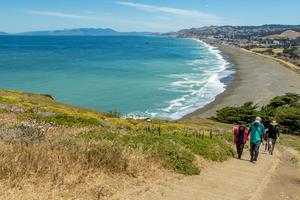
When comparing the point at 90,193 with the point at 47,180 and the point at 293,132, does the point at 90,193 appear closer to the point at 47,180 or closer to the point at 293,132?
the point at 47,180

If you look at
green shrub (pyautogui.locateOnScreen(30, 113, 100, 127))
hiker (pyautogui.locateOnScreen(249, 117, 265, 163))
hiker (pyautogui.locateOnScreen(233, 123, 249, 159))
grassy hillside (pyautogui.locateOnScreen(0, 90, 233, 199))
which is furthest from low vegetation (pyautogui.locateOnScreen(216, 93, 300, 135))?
grassy hillside (pyautogui.locateOnScreen(0, 90, 233, 199))

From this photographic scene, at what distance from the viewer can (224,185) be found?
10500 mm

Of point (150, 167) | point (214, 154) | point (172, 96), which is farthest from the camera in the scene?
point (172, 96)

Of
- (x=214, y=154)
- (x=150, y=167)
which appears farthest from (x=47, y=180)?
(x=214, y=154)

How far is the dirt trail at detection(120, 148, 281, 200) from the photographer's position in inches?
351

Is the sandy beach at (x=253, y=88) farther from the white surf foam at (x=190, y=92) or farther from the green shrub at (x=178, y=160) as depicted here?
the green shrub at (x=178, y=160)

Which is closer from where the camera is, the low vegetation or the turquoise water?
the low vegetation

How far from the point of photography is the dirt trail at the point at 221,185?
29.3 feet

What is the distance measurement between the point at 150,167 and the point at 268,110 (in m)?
33.0

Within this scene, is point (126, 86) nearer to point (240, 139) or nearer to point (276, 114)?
point (276, 114)

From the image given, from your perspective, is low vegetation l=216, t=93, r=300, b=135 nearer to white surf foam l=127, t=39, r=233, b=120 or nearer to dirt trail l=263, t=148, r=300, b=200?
white surf foam l=127, t=39, r=233, b=120

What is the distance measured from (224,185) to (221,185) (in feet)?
0.30

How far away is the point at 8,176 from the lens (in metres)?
7.50

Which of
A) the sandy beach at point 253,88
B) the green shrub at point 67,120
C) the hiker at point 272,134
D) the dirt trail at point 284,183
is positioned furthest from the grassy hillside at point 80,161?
the sandy beach at point 253,88
